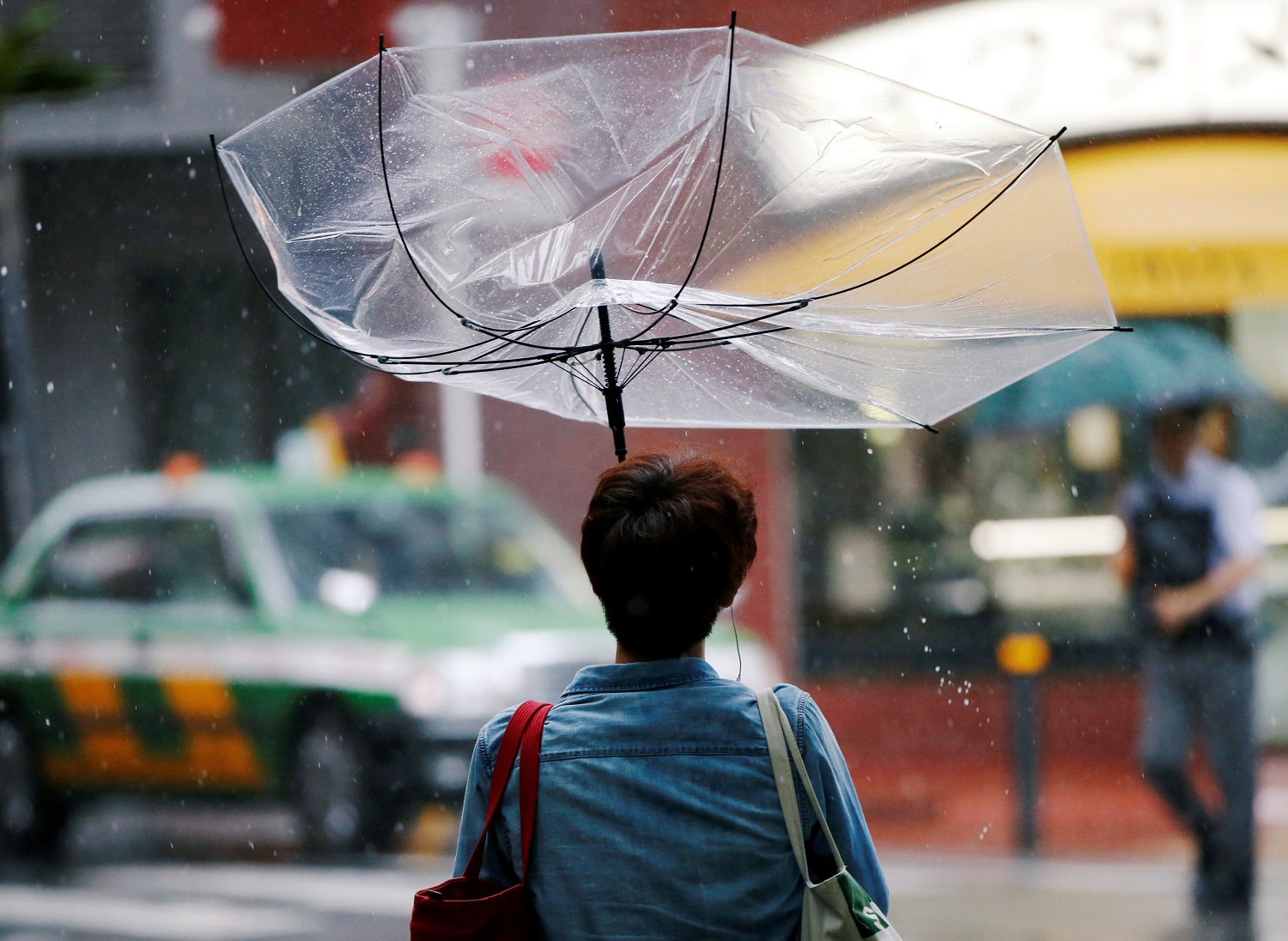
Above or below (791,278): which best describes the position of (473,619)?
below

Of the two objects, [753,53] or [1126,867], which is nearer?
[753,53]

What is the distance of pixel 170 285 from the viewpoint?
559 cm

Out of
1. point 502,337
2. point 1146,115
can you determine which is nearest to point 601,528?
point 502,337

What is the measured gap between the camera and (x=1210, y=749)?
15.1ft

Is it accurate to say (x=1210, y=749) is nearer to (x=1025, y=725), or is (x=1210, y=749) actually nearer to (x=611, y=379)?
(x=1025, y=725)

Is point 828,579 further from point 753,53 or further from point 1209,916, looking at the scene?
point 753,53

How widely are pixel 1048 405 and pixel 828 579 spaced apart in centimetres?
123

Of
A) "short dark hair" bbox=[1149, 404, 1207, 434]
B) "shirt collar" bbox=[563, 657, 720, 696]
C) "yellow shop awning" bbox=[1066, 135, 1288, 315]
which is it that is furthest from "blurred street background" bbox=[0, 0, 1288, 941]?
"shirt collar" bbox=[563, 657, 720, 696]

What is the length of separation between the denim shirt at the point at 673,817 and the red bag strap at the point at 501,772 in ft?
0.07

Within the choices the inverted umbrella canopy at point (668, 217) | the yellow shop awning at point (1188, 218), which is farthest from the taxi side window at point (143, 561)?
the inverted umbrella canopy at point (668, 217)

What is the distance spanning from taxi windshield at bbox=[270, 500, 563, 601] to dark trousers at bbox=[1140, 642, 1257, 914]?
2.58 meters

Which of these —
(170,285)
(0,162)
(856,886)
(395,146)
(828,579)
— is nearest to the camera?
(856,886)

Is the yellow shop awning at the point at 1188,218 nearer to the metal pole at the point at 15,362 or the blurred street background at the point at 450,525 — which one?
the blurred street background at the point at 450,525

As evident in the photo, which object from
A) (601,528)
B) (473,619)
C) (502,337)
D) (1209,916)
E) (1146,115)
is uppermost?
(1146,115)
